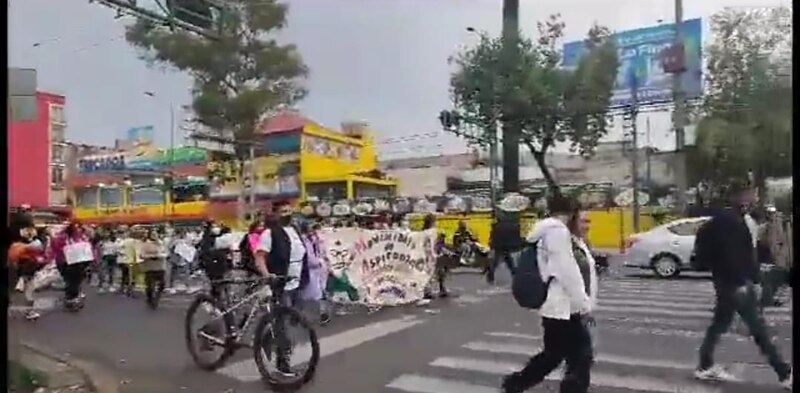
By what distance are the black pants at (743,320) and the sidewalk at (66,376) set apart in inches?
84.1

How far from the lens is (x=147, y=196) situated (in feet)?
12.1

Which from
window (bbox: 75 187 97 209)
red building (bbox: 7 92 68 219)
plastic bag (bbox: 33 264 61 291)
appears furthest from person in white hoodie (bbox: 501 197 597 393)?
plastic bag (bbox: 33 264 61 291)

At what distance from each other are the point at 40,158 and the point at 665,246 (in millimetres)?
2193

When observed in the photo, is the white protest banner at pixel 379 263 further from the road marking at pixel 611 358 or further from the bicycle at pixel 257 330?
the road marking at pixel 611 358

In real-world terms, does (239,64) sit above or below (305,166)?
above

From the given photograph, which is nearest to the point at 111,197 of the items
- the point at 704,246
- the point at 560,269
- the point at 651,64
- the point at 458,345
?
the point at 458,345

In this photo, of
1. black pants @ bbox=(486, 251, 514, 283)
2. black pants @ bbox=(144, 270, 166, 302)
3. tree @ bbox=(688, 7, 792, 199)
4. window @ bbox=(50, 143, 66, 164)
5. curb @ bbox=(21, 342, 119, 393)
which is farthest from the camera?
black pants @ bbox=(144, 270, 166, 302)

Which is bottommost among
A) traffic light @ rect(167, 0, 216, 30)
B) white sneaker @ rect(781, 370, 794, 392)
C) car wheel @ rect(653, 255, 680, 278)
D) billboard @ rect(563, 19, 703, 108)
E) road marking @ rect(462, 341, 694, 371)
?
white sneaker @ rect(781, 370, 794, 392)

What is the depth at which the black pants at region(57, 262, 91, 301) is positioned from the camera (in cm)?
412

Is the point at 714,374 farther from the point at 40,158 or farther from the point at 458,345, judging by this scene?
the point at 40,158

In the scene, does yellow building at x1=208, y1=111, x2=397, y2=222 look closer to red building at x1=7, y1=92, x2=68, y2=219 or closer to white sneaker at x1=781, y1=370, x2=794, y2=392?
red building at x1=7, y1=92, x2=68, y2=219

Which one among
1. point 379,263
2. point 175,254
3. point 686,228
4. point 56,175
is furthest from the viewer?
point 379,263

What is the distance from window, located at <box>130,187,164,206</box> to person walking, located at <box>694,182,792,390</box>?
185 cm

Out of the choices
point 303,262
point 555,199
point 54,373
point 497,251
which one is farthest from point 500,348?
point 54,373
